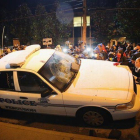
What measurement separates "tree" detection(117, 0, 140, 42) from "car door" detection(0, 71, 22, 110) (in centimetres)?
1481

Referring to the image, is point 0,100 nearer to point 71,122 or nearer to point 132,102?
point 71,122

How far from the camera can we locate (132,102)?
3.43 meters

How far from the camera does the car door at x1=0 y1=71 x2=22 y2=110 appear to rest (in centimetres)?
400

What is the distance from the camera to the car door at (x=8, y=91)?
3996 mm

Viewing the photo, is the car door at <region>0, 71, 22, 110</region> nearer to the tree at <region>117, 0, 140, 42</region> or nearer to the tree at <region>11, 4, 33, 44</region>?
the tree at <region>117, 0, 140, 42</region>

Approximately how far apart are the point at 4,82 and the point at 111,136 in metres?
2.77

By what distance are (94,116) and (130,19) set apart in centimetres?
1500

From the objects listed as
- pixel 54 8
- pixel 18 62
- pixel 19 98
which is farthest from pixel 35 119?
pixel 54 8

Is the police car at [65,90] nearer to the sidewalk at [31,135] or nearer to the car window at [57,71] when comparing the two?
the car window at [57,71]

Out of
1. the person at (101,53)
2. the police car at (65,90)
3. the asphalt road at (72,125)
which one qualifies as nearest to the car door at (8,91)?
the police car at (65,90)

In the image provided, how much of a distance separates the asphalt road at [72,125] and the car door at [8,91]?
0.54 meters

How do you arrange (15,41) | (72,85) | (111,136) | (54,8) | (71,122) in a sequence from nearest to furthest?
(111,136)
(72,85)
(71,122)
(54,8)
(15,41)

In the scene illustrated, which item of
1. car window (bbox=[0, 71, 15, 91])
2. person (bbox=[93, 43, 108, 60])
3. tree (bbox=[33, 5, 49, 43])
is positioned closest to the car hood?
car window (bbox=[0, 71, 15, 91])

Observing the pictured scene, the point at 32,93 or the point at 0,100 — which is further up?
the point at 32,93
